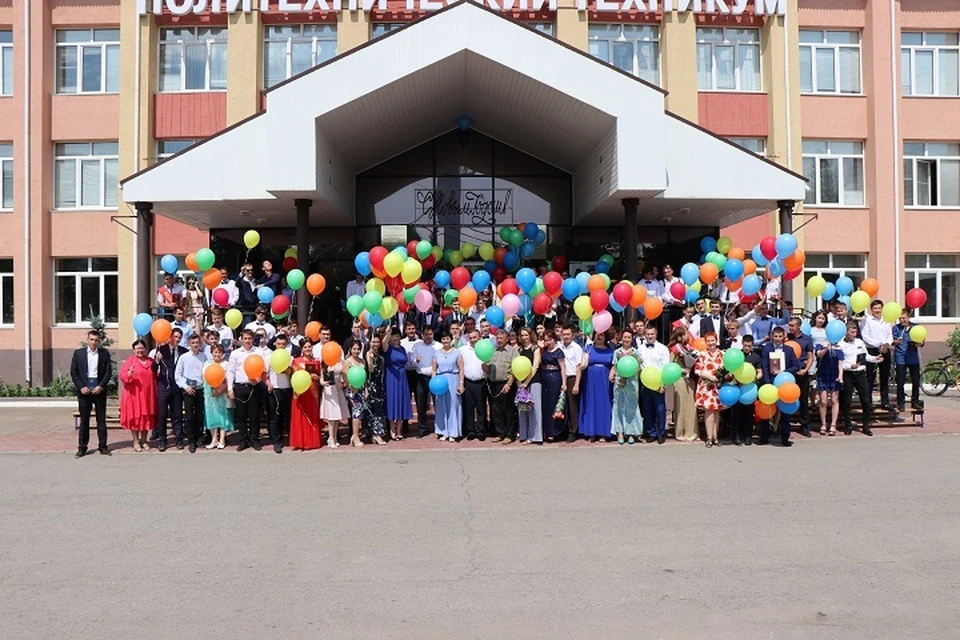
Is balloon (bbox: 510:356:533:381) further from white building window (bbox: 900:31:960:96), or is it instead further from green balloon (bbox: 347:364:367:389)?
white building window (bbox: 900:31:960:96)

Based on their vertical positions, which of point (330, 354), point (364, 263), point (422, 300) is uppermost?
point (364, 263)

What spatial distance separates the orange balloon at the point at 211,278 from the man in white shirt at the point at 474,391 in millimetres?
4779

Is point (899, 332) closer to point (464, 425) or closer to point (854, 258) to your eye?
point (464, 425)

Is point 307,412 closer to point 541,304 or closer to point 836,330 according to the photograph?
point 541,304

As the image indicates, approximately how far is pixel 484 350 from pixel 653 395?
255 cm

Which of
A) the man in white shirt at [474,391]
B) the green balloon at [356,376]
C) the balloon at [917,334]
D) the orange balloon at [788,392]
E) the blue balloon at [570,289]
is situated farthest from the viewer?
the balloon at [917,334]

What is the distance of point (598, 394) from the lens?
11906 millimetres

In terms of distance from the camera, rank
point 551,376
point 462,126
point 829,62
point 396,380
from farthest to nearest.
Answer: point 829,62 < point 462,126 < point 396,380 < point 551,376

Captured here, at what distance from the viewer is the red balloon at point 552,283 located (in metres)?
13.1

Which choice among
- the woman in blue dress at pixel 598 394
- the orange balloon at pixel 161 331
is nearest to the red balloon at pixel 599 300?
the woman in blue dress at pixel 598 394

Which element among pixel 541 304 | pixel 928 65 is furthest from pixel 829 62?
pixel 541 304

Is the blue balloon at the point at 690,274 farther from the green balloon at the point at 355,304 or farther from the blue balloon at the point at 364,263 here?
the green balloon at the point at 355,304

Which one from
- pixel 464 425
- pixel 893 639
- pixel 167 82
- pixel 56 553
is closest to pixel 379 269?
pixel 464 425

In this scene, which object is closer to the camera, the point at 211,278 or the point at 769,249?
the point at 769,249
